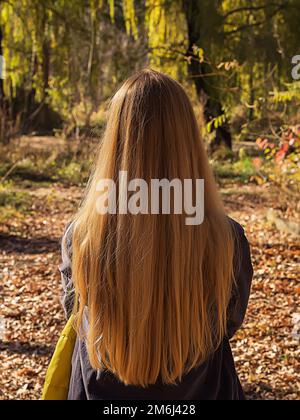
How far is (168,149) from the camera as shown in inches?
64.3

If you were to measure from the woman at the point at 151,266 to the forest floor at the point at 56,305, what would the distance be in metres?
2.05

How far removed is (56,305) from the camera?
5.02 meters

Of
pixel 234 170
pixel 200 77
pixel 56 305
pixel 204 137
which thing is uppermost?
pixel 200 77

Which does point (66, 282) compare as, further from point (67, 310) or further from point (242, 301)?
point (242, 301)

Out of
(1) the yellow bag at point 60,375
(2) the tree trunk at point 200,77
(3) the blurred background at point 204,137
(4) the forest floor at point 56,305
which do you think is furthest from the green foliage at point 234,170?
(1) the yellow bag at point 60,375

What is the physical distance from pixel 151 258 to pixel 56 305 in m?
3.54

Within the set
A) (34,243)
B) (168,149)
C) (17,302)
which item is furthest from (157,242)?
(34,243)

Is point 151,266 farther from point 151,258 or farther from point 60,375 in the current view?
point 60,375

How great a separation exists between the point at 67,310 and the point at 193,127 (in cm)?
66

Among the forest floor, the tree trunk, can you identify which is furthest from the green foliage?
the forest floor

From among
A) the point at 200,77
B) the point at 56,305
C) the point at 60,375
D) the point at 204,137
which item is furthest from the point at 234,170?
the point at 60,375

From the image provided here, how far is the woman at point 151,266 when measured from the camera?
1.64 m

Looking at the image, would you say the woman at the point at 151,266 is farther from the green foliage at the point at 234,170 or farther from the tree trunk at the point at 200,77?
the tree trunk at the point at 200,77
